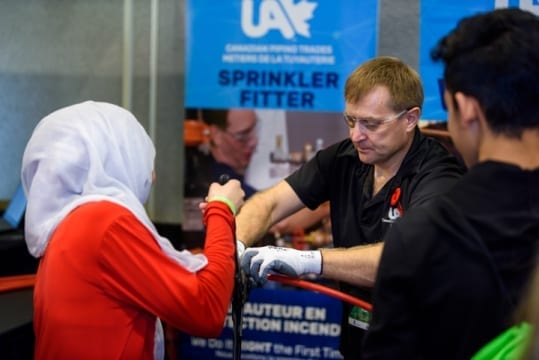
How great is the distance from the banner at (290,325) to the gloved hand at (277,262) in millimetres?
1614

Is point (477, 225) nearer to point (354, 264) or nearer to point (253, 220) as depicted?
point (354, 264)

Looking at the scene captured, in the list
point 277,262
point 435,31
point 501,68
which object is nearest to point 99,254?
point 277,262

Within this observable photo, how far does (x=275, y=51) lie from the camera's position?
11.8 feet

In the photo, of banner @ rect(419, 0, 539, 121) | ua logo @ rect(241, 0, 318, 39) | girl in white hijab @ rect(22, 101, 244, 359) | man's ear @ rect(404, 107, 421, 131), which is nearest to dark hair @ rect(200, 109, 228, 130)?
ua logo @ rect(241, 0, 318, 39)

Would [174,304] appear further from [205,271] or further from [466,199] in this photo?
[466,199]

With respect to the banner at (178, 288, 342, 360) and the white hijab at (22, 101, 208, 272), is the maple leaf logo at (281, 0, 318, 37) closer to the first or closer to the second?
the banner at (178, 288, 342, 360)

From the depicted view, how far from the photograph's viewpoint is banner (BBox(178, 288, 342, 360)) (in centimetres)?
363

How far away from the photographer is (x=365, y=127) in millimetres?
2143

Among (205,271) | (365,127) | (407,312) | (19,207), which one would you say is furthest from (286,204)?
(19,207)

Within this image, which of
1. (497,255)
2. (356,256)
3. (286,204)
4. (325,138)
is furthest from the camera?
(325,138)

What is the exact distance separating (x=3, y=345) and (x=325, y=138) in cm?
180

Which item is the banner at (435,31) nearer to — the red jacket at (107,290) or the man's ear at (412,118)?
the man's ear at (412,118)

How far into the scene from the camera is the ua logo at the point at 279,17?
3533 millimetres

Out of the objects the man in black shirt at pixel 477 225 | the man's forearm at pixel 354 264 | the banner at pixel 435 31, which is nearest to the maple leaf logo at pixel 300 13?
the banner at pixel 435 31
